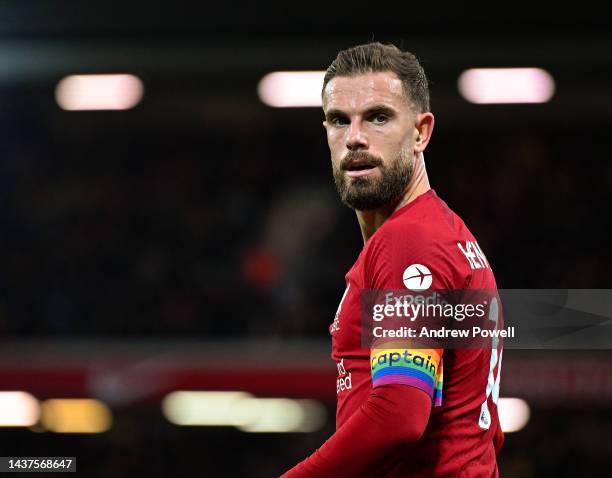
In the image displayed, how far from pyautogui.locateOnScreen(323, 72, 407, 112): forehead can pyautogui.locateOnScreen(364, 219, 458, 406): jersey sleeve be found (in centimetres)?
34

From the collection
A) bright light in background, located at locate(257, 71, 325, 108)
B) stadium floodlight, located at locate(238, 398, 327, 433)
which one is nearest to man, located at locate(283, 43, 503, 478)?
stadium floodlight, located at locate(238, 398, 327, 433)

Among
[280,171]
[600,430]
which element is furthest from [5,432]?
[600,430]

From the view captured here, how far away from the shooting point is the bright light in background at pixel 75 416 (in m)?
5.90

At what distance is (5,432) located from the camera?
Answer: 6.37 metres

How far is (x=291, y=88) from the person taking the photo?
715 cm

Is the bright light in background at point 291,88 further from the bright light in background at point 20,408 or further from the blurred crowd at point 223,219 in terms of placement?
the bright light in background at point 20,408

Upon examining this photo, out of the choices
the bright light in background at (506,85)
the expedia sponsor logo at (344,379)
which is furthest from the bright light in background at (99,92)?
the expedia sponsor logo at (344,379)

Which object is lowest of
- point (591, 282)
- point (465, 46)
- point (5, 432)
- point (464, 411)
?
point (464, 411)

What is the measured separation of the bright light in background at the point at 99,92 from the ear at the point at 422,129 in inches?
231

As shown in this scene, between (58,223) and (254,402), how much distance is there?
301 centimetres

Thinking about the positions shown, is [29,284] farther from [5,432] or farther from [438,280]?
[438,280]

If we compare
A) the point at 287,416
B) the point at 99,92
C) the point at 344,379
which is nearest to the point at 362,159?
the point at 344,379

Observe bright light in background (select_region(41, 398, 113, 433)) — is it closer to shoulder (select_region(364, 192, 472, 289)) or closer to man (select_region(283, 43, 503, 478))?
man (select_region(283, 43, 503, 478))

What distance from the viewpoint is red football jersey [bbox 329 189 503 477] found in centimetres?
162
